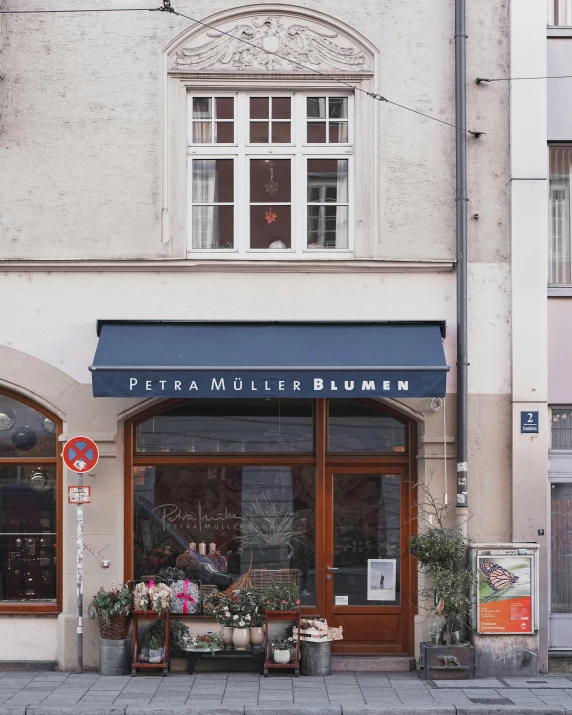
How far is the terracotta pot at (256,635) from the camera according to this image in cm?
1136

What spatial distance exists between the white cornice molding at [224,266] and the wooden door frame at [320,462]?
5.30ft

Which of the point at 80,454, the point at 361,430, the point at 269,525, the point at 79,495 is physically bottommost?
the point at 269,525

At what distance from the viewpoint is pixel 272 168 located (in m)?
12.3

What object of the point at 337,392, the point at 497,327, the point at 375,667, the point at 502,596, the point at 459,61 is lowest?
the point at 375,667

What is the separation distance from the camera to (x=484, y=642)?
36.8 ft

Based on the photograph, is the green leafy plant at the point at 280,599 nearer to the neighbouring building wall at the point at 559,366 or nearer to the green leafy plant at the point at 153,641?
the green leafy plant at the point at 153,641

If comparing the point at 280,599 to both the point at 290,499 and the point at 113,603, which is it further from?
the point at 113,603

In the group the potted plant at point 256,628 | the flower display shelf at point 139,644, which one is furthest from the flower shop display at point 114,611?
the potted plant at point 256,628

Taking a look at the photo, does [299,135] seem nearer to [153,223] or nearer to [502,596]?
[153,223]

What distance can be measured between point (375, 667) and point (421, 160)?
6.13 meters

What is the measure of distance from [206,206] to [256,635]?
205 inches

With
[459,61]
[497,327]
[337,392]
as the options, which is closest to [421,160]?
[459,61]

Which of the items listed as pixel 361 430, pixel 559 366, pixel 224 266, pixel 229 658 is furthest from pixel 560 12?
pixel 229 658

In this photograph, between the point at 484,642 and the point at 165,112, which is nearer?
the point at 484,642
